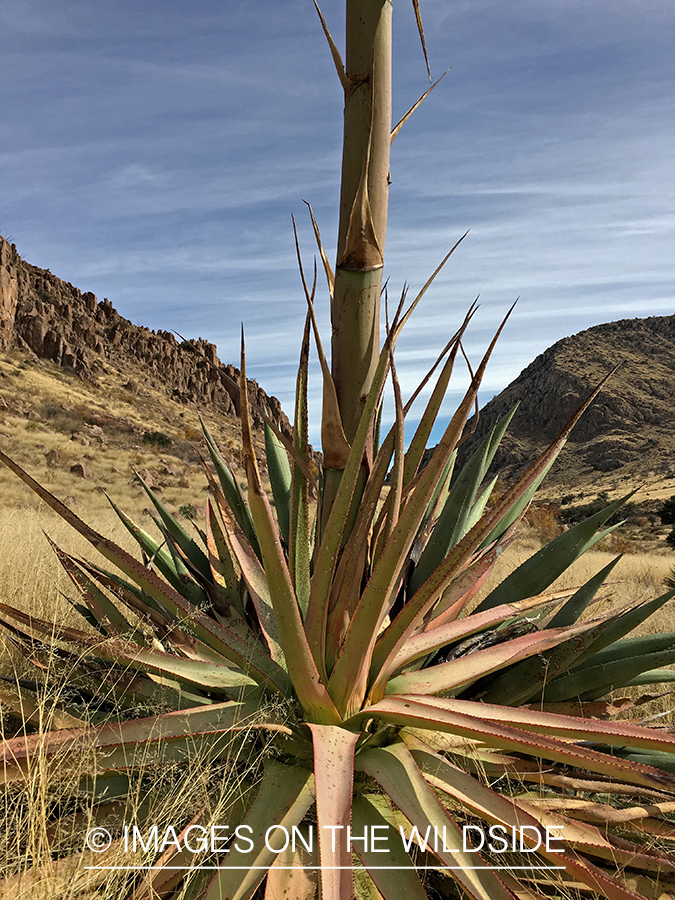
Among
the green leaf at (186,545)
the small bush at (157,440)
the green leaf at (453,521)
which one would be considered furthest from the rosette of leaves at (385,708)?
the small bush at (157,440)

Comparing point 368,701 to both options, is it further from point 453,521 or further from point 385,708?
point 453,521

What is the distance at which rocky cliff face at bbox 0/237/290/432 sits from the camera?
52469 mm

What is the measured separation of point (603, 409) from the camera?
191 feet

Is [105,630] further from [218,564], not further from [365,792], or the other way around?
[365,792]

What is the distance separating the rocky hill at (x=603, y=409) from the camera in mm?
48688

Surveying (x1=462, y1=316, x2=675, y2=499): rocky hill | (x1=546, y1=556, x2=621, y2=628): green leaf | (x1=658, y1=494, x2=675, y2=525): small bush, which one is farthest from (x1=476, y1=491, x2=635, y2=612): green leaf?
(x1=462, y1=316, x2=675, y2=499): rocky hill

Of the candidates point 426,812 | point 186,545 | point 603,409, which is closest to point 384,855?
point 426,812

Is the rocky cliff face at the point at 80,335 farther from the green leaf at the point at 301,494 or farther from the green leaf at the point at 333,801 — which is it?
the green leaf at the point at 333,801

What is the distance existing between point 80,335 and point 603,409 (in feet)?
165

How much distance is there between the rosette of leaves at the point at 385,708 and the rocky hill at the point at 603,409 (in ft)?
135

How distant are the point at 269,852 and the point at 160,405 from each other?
51668mm

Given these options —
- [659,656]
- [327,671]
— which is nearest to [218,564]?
[327,671]

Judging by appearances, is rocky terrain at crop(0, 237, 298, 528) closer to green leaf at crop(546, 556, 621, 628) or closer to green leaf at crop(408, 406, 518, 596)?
A: green leaf at crop(408, 406, 518, 596)

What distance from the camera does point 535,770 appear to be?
1.94 meters
